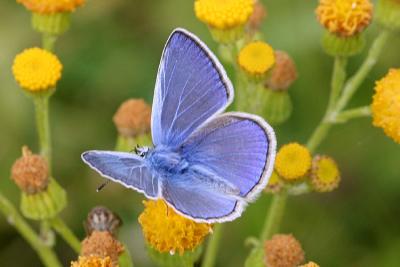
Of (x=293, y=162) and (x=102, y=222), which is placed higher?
(x=293, y=162)

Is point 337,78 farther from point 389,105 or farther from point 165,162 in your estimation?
point 165,162

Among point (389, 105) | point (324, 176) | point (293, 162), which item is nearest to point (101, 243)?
point (293, 162)

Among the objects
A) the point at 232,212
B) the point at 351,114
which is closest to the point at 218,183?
the point at 232,212

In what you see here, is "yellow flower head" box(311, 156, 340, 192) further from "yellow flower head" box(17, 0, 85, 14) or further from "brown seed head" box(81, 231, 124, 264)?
"yellow flower head" box(17, 0, 85, 14)

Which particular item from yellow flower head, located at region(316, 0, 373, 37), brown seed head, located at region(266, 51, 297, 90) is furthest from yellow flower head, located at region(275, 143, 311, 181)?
yellow flower head, located at region(316, 0, 373, 37)

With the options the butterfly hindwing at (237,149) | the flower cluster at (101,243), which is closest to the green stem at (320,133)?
the butterfly hindwing at (237,149)
